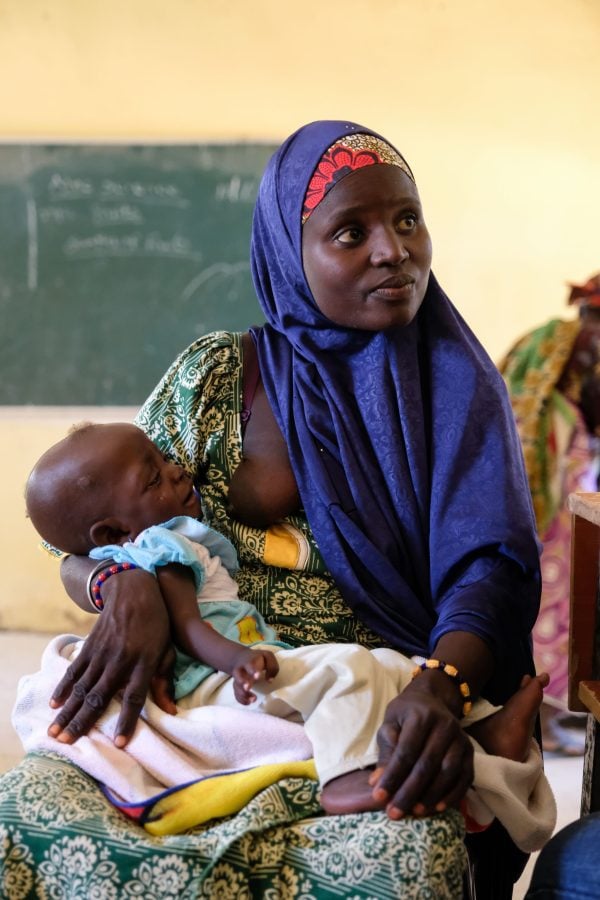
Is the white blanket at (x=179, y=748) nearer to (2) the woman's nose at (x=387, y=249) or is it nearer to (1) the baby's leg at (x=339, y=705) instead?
(1) the baby's leg at (x=339, y=705)

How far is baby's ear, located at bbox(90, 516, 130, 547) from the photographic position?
1780 mm

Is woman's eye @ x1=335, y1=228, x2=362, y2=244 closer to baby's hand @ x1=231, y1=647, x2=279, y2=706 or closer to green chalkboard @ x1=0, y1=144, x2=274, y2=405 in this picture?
baby's hand @ x1=231, y1=647, x2=279, y2=706

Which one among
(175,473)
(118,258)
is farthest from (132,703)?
(118,258)

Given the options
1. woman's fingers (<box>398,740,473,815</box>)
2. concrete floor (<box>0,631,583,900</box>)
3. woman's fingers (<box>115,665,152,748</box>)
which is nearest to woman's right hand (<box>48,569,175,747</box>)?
woman's fingers (<box>115,665,152,748</box>)

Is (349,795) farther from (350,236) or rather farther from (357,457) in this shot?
(350,236)

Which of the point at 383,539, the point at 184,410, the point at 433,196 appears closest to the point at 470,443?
the point at 383,539

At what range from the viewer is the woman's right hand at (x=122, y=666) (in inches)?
63.0

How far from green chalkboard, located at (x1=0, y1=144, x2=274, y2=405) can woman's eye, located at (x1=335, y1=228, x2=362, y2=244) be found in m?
3.40

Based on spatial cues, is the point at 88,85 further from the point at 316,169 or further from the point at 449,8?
the point at 316,169

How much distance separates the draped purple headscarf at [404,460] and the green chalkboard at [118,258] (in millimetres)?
3227

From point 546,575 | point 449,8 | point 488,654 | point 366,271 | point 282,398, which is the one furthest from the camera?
point 449,8

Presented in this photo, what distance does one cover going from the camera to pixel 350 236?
1.83m

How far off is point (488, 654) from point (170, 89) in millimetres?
4160

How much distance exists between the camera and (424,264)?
1838 mm
